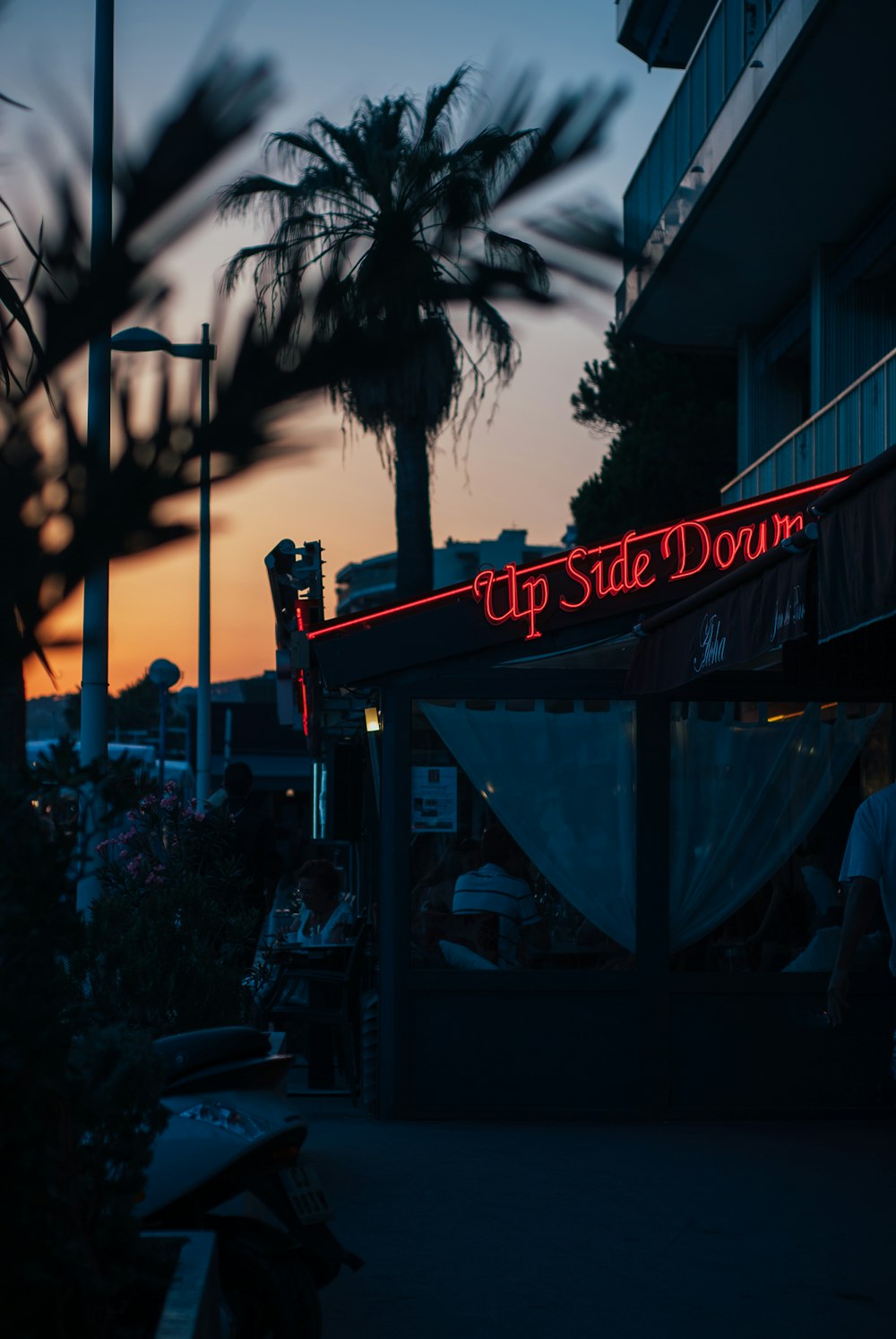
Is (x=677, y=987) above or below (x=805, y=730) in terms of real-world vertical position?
below

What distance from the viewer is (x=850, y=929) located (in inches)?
263

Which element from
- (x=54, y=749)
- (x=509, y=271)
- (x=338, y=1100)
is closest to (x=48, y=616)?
(x=509, y=271)

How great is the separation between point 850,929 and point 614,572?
280 centimetres

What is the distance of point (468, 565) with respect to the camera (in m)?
59.1

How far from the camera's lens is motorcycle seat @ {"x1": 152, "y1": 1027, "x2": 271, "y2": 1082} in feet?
14.8

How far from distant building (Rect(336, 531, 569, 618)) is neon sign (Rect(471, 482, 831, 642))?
43582 mm

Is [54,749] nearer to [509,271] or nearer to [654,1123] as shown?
[509,271]

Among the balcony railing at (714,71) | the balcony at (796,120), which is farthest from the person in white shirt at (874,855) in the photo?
the balcony railing at (714,71)

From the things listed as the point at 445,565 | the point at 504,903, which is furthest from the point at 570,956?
the point at 445,565

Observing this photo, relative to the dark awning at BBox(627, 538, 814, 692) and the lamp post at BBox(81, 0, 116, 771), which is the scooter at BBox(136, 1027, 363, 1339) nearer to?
the dark awning at BBox(627, 538, 814, 692)

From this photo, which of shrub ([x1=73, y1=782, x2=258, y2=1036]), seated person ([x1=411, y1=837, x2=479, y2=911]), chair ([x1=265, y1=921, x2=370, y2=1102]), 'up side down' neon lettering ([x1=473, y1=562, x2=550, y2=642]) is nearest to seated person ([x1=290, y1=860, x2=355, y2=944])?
chair ([x1=265, y1=921, x2=370, y2=1102])

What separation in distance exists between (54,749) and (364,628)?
6.05 m

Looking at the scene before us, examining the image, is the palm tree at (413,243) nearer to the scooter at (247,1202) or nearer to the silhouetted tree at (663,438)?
the scooter at (247,1202)

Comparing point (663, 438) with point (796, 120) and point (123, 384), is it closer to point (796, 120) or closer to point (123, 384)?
point (796, 120)
